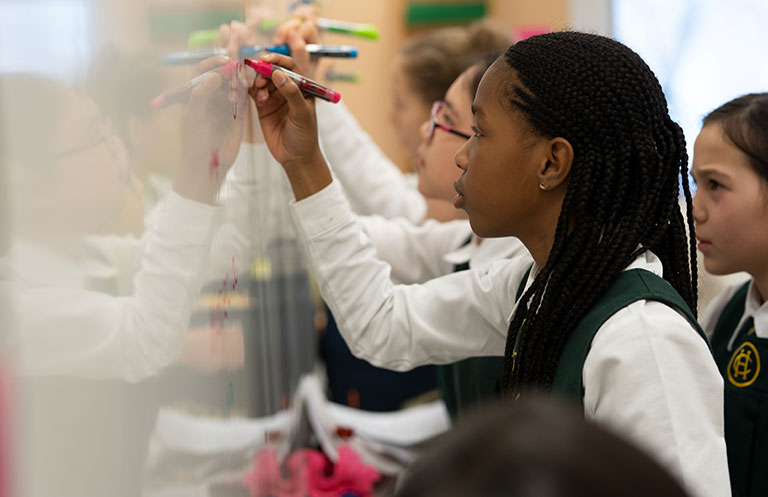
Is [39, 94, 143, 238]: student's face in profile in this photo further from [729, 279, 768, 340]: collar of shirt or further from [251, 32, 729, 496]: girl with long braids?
[729, 279, 768, 340]: collar of shirt

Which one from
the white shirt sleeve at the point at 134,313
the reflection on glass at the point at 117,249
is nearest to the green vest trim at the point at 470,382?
the reflection on glass at the point at 117,249

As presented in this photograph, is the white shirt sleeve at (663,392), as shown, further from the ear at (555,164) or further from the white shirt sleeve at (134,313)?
the white shirt sleeve at (134,313)

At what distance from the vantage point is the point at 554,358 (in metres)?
0.65

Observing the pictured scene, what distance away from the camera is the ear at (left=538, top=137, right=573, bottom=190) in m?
0.66

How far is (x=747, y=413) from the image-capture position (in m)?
0.88

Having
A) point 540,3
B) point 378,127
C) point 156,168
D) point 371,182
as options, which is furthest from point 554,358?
point 540,3

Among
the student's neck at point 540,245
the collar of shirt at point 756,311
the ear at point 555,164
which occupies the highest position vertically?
the ear at point 555,164

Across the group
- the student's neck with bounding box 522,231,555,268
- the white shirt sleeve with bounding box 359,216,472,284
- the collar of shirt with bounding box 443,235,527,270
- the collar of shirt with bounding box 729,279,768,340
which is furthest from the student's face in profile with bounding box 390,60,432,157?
the student's neck with bounding box 522,231,555,268

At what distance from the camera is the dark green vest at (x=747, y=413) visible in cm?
86

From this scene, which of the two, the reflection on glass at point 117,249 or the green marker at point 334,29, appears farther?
the green marker at point 334,29

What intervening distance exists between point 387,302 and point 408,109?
2.65 ft

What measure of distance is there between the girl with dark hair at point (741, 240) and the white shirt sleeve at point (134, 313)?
0.60 m

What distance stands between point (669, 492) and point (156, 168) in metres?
0.27

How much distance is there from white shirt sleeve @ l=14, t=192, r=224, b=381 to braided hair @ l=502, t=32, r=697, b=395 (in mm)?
271
